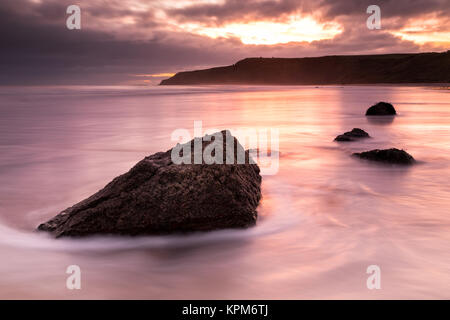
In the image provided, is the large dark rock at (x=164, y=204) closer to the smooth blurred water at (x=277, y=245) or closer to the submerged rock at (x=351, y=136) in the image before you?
the smooth blurred water at (x=277, y=245)

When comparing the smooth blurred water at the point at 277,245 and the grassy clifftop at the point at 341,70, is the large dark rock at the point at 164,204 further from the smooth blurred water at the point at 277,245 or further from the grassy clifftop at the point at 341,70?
the grassy clifftop at the point at 341,70

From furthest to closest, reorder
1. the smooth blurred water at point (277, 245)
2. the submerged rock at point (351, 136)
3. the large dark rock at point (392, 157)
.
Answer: the submerged rock at point (351, 136), the large dark rock at point (392, 157), the smooth blurred water at point (277, 245)

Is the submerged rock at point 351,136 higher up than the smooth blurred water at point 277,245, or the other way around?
the submerged rock at point 351,136

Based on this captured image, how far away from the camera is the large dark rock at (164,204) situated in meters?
3.19

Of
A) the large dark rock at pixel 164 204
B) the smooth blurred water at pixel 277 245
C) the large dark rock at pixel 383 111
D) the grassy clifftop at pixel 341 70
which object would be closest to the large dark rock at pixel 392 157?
the smooth blurred water at pixel 277 245

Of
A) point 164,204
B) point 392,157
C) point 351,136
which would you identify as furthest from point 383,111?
point 164,204

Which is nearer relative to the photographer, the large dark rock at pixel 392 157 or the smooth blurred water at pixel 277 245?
the smooth blurred water at pixel 277 245

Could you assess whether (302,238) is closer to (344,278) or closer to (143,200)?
(344,278)

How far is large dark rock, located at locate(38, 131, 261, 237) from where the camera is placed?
10.5 feet

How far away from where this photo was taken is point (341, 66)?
155 metres

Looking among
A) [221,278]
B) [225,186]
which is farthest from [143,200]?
[221,278]

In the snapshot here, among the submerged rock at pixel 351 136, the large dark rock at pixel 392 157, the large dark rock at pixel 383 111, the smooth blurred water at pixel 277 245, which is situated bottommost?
the smooth blurred water at pixel 277 245

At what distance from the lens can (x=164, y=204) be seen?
3.21 m

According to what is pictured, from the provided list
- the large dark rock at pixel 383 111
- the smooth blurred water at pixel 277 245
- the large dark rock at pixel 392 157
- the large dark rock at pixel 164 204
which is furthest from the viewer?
the large dark rock at pixel 383 111
